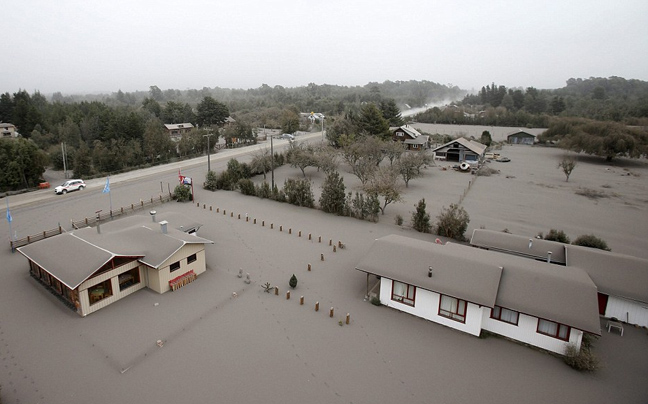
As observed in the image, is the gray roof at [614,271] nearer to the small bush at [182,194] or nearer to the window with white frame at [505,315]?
the window with white frame at [505,315]

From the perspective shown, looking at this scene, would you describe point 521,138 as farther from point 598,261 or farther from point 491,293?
point 491,293

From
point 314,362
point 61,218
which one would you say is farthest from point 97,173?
point 314,362

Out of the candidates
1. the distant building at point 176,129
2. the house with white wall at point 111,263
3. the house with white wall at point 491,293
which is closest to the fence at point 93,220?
the house with white wall at point 111,263

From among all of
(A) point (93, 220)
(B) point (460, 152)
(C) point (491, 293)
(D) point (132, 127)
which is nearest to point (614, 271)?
(C) point (491, 293)

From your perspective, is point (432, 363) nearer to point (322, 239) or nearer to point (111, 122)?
point (322, 239)

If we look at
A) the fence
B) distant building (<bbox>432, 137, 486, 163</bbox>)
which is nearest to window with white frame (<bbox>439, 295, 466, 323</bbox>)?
the fence

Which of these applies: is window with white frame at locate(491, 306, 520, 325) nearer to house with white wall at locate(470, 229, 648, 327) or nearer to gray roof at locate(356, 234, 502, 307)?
gray roof at locate(356, 234, 502, 307)
